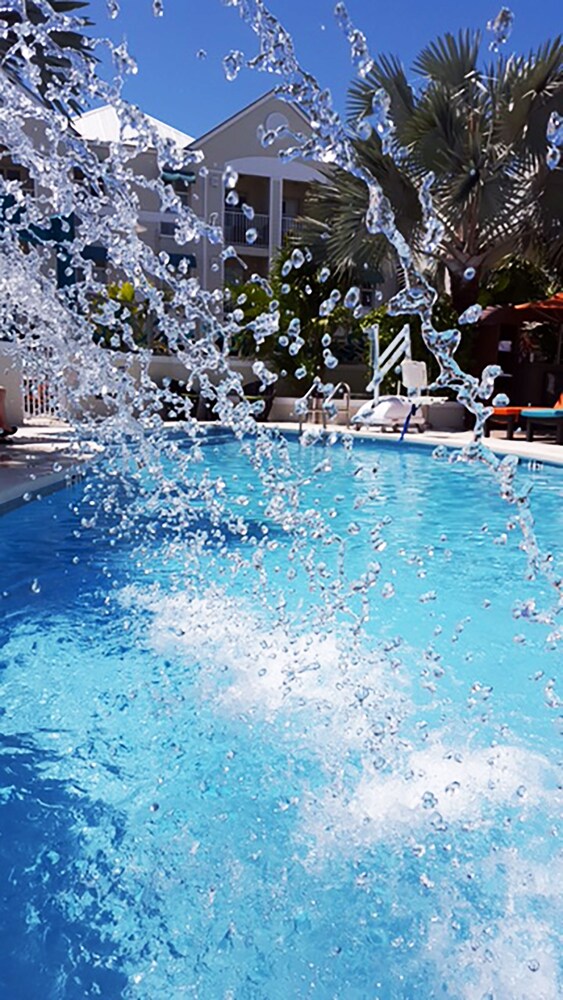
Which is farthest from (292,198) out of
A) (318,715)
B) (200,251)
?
(318,715)

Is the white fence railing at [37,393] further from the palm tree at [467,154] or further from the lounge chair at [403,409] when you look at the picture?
the palm tree at [467,154]

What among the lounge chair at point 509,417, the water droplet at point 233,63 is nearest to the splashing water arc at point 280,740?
the water droplet at point 233,63

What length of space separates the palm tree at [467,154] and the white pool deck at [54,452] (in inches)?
155

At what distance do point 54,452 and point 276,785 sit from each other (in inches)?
353

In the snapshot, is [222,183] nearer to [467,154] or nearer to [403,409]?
[467,154]

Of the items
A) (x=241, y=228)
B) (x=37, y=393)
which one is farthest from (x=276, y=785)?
(x=241, y=228)

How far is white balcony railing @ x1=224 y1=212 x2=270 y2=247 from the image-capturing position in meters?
27.4

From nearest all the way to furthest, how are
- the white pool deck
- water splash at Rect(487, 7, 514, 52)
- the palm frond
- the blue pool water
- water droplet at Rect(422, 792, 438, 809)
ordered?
the blue pool water
water splash at Rect(487, 7, 514, 52)
water droplet at Rect(422, 792, 438, 809)
the white pool deck
the palm frond

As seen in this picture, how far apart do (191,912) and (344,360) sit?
2365 centimetres

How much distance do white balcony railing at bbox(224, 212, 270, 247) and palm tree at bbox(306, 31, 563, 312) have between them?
939 centimetres

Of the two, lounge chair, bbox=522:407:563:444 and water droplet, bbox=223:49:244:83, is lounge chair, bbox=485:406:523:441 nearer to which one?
lounge chair, bbox=522:407:563:444

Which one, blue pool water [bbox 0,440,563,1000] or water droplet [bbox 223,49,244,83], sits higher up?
water droplet [bbox 223,49,244,83]

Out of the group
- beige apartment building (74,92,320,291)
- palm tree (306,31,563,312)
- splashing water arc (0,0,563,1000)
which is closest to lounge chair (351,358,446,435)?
palm tree (306,31,563,312)

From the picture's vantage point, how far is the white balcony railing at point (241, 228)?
27.4m
